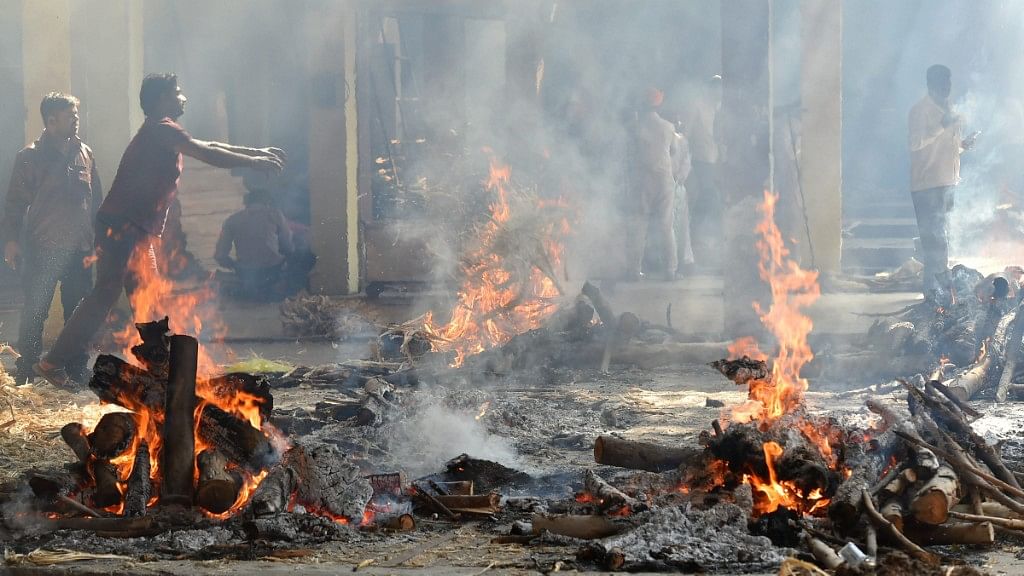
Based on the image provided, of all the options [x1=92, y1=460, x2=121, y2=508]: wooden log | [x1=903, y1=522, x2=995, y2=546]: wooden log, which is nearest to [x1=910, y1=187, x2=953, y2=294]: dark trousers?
[x1=903, y1=522, x2=995, y2=546]: wooden log

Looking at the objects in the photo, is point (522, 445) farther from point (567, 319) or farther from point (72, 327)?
point (72, 327)

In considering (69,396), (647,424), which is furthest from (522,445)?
(69,396)

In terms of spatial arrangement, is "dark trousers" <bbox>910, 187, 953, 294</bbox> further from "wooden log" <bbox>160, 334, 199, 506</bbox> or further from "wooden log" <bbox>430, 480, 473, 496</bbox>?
"wooden log" <bbox>160, 334, 199, 506</bbox>

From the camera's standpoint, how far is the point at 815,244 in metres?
12.7

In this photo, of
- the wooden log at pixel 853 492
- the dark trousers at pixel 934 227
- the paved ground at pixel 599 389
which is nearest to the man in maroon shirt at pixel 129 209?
the paved ground at pixel 599 389

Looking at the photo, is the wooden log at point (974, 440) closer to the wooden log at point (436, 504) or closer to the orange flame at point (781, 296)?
the wooden log at point (436, 504)

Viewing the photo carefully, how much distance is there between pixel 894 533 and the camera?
12.5ft

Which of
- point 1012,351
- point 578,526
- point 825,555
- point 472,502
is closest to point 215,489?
point 472,502

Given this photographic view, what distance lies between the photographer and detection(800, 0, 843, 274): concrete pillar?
12.6 metres

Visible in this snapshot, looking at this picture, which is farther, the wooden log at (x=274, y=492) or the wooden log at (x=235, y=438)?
the wooden log at (x=235, y=438)

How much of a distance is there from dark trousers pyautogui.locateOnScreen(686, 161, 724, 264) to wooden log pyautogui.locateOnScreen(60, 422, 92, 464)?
10.6 m

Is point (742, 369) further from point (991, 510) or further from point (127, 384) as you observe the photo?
point (127, 384)

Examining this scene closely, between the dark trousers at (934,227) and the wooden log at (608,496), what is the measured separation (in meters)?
7.71

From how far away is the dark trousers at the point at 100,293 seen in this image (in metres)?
8.57
